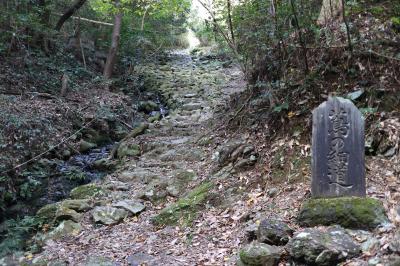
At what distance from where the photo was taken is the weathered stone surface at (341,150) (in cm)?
458

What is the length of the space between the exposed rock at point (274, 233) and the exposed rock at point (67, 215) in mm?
3311

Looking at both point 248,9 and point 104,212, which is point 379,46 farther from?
point 104,212

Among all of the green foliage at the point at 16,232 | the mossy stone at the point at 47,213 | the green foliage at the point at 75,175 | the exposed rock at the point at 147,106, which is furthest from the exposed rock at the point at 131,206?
the exposed rock at the point at 147,106

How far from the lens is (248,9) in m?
8.53

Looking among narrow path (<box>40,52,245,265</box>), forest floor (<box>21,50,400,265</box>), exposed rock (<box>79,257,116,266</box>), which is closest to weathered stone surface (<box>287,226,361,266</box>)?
forest floor (<box>21,50,400,265</box>)

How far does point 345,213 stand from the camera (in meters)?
4.39

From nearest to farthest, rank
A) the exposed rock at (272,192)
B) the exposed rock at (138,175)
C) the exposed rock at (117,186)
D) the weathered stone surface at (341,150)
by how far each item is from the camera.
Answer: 1. the weathered stone surface at (341,150)
2. the exposed rock at (272,192)
3. the exposed rock at (117,186)
4. the exposed rock at (138,175)

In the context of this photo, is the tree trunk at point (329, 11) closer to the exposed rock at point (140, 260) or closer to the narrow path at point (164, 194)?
the narrow path at point (164, 194)

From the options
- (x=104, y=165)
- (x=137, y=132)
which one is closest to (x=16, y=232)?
(x=104, y=165)

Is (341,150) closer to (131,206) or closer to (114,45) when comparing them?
(131,206)

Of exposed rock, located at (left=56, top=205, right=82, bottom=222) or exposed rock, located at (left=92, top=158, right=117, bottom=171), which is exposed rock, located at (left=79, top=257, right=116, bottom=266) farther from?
exposed rock, located at (left=92, top=158, right=117, bottom=171)

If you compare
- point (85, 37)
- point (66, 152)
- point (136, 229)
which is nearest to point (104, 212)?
point (136, 229)

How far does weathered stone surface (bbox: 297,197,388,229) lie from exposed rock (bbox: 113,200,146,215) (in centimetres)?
298

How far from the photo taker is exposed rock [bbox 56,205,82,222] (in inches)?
257
